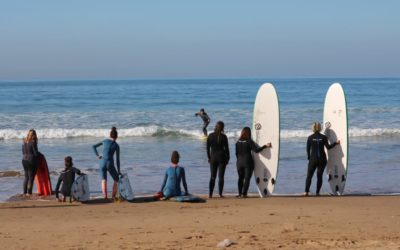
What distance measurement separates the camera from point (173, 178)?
38.5 ft

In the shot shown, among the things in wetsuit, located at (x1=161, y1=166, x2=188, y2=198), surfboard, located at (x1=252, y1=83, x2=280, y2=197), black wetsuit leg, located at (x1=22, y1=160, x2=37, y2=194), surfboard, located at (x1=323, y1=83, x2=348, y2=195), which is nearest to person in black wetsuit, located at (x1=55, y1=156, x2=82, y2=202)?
black wetsuit leg, located at (x1=22, y1=160, x2=37, y2=194)

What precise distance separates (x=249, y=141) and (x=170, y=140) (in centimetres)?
1348

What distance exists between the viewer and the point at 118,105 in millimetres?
47844

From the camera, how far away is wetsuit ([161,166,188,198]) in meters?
11.7

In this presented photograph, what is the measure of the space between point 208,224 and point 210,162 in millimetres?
3012

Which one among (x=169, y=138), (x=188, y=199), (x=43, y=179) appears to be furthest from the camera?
(x=169, y=138)

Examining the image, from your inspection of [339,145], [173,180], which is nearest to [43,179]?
[173,180]

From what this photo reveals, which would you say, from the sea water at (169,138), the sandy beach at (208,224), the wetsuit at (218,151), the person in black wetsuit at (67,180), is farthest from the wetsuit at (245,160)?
the person in black wetsuit at (67,180)

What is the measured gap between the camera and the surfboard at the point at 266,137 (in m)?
12.8

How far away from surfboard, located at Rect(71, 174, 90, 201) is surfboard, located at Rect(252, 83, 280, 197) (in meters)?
3.21

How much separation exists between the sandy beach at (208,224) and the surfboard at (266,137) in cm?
71

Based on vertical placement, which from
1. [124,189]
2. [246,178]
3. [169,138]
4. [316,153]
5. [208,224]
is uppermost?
[169,138]

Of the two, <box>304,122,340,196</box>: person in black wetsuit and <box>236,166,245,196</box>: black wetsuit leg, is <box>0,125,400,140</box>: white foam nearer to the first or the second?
<box>304,122,340,196</box>: person in black wetsuit

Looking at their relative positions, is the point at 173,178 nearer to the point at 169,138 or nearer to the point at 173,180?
the point at 173,180
